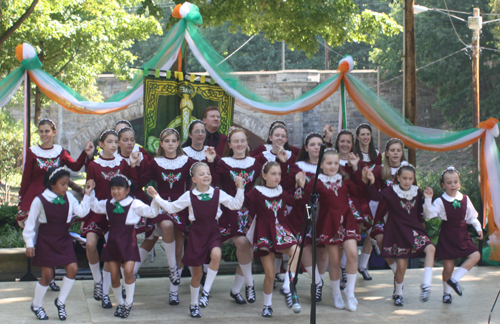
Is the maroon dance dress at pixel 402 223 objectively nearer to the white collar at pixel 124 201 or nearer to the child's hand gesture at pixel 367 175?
the child's hand gesture at pixel 367 175

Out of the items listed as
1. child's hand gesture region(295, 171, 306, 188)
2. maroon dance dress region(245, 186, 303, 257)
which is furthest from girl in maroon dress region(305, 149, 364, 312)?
maroon dance dress region(245, 186, 303, 257)

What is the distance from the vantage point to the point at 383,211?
233 inches

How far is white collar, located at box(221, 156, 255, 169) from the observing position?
5695 mm

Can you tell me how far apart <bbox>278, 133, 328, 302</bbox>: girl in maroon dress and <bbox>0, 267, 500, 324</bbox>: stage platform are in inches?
12.3

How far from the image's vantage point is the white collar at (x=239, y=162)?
18.7 ft

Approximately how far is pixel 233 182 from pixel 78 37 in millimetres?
8593

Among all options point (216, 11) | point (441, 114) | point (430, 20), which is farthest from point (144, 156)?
point (441, 114)

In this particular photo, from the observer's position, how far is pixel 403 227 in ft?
17.9

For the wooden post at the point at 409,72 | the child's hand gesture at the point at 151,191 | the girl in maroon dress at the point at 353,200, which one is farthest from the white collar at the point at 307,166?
the wooden post at the point at 409,72

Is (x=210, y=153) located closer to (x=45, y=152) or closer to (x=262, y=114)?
(x=45, y=152)

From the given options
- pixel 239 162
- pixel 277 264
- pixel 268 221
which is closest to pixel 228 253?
pixel 277 264

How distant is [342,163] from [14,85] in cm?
372

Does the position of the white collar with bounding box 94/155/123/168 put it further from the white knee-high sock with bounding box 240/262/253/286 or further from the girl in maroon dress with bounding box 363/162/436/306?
the girl in maroon dress with bounding box 363/162/436/306

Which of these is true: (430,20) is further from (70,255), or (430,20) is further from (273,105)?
(70,255)
